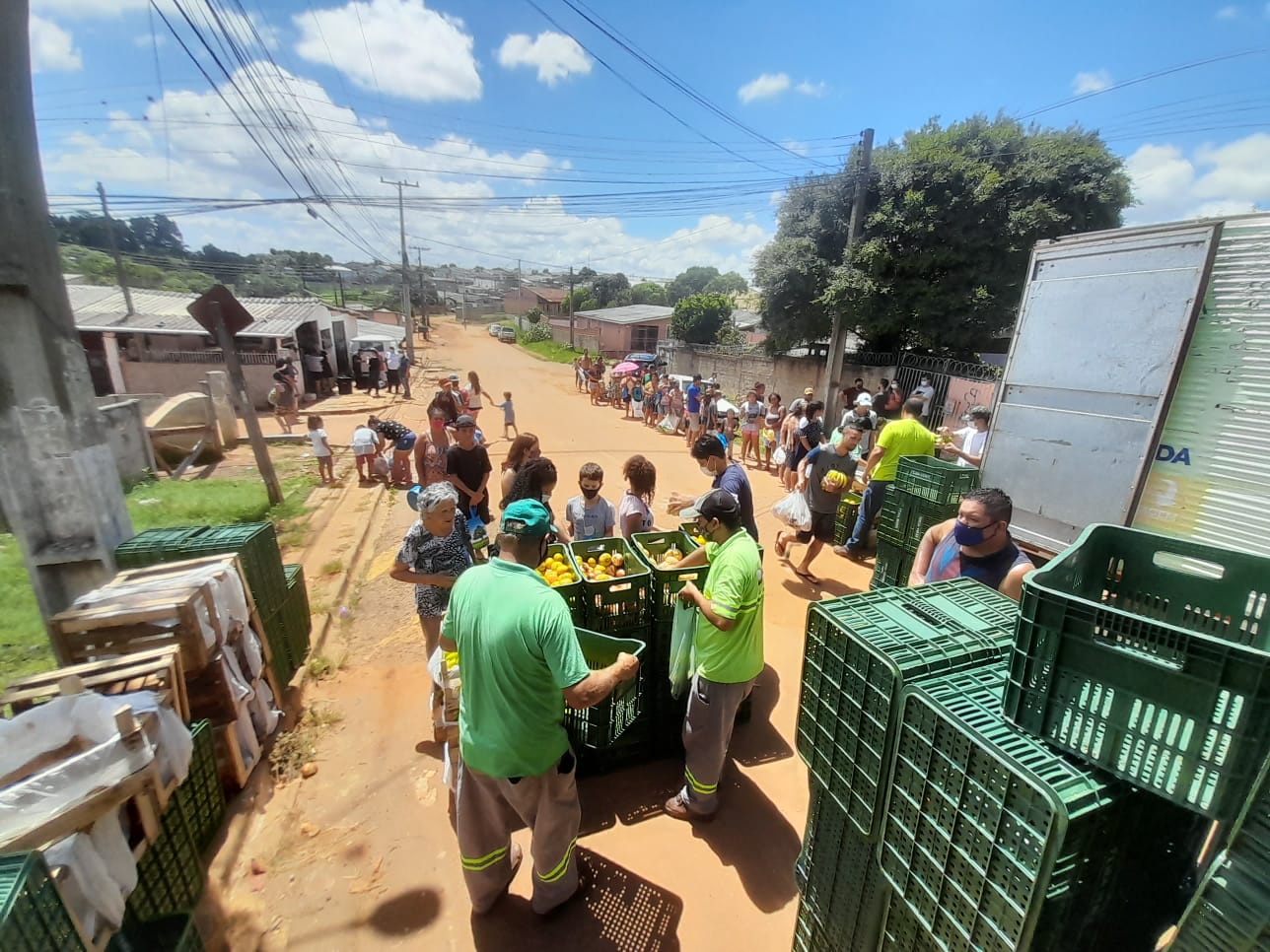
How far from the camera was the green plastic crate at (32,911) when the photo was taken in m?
1.59

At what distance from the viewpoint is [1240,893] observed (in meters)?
1.31

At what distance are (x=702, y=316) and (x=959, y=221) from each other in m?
19.5

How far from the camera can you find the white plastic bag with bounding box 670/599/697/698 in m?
3.51

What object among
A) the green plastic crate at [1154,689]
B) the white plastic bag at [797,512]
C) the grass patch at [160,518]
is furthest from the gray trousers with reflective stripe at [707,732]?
the grass patch at [160,518]

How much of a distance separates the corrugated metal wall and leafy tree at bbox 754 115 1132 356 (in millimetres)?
11521

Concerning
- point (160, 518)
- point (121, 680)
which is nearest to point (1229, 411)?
point (121, 680)

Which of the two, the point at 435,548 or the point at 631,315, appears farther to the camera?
the point at 631,315

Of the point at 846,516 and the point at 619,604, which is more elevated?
the point at 619,604

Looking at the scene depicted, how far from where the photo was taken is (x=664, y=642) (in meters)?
3.83

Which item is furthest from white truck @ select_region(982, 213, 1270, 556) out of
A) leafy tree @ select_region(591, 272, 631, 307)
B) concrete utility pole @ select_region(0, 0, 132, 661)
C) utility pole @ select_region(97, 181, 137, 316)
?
leafy tree @ select_region(591, 272, 631, 307)

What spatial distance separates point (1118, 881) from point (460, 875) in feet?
10.5

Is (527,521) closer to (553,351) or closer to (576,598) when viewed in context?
(576,598)

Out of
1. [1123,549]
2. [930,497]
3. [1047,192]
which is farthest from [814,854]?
[1047,192]

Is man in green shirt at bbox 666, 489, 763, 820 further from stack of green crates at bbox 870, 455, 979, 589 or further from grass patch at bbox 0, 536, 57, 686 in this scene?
grass patch at bbox 0, 536, 57, 686
